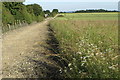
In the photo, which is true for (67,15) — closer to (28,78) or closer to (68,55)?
(68,55)

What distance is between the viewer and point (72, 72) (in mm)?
3480

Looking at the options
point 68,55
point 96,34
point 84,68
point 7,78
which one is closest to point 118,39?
point 96,34

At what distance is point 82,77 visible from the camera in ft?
10.2

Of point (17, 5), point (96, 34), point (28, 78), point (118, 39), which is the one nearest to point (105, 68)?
point (28, 78)

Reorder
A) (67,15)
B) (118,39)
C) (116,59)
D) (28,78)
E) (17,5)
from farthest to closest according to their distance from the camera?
(17,5) < (67,15) < (118,39) < (28,78) < (116,59)

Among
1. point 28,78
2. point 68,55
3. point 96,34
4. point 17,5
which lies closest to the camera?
point 28,78

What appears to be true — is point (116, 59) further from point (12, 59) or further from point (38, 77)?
point (12, 59)

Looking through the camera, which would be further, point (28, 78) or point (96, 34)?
point (96, 34)


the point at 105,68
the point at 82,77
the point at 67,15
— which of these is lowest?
the point at 82,77

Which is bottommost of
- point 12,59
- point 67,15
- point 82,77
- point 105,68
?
point 12,59

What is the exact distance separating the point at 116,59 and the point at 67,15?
4.86 meters

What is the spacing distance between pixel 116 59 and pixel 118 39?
1.82 meters

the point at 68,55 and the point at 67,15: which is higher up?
the point at 67,15

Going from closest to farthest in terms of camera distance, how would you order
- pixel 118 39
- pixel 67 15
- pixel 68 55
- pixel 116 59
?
pixel 116 59 < pixel 68 55 < pixel 118 39 < pixel 67 15
